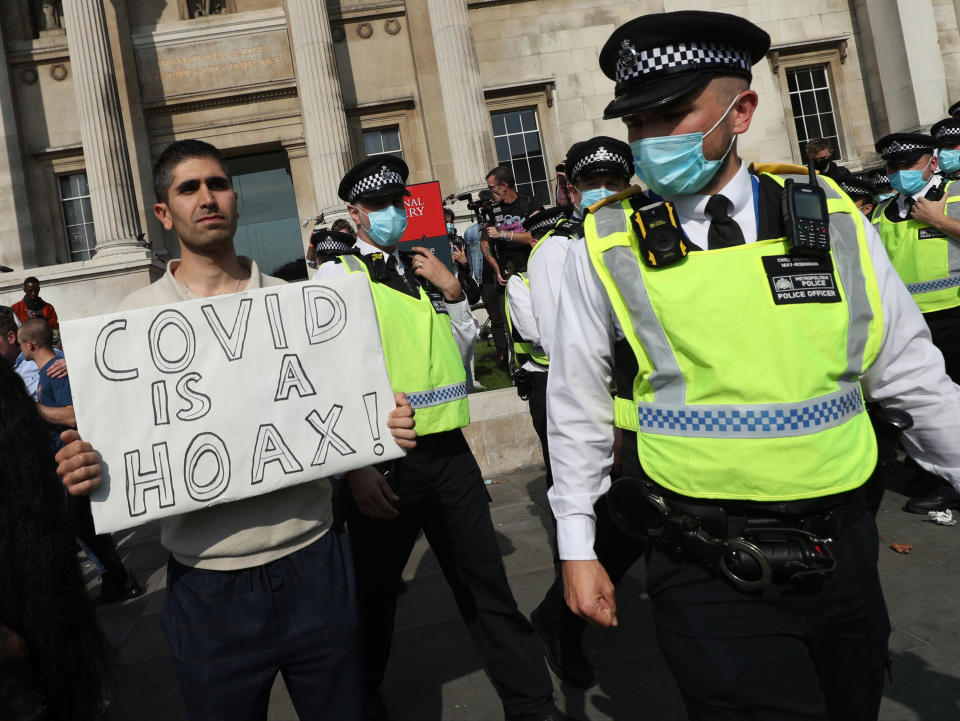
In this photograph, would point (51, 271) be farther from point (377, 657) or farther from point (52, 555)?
point (52, 555)

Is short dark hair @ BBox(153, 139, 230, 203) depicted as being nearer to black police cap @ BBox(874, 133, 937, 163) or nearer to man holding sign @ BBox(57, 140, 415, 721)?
man holding sign @ BBox(57, 140, 415, 721)

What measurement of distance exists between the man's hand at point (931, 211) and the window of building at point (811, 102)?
15375 mm

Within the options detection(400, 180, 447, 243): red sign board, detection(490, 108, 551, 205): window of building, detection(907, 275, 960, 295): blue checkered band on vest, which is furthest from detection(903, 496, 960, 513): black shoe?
detection(490, 108, 551, 205): window of building

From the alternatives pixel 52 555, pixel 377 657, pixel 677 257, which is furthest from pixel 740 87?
pixel 377 657

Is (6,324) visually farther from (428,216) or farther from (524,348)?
(428,216)

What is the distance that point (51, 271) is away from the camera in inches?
598

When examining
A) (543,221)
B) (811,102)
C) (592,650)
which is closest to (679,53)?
(592,650)

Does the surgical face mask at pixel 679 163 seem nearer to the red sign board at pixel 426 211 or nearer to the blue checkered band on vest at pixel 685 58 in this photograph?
the blue checkered band on vest at pixel 685 58

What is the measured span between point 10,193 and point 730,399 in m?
19.1

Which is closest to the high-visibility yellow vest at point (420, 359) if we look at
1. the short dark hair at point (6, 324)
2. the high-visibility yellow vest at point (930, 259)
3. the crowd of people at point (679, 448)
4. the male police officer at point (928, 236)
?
the crowd of people at point (679, 448)

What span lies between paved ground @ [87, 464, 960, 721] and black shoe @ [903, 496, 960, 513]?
12 cm

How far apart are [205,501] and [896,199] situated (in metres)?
5.84

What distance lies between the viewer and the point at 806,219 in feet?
6.26

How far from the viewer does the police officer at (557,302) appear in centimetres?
354
